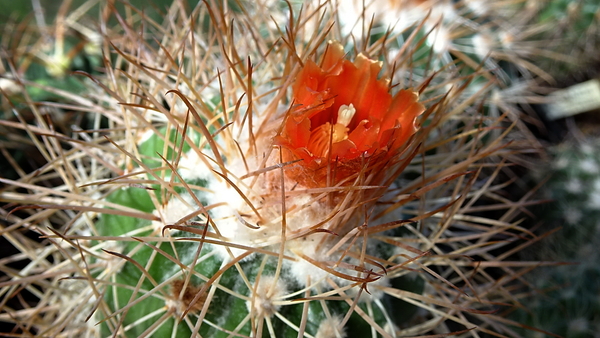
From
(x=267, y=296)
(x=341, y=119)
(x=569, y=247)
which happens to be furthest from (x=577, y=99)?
(x=267, y=296)

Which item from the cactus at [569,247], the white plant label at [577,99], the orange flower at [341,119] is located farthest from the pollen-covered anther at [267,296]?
the white plant label at [577,99]

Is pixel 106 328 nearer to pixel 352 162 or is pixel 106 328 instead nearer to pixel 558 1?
pixel 352 162

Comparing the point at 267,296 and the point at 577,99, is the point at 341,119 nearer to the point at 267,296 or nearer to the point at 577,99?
the point at 267,296

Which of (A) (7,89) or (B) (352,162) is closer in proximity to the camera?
(B) (352,162)

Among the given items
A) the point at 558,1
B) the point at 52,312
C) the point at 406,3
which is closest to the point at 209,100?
the point at 52,312

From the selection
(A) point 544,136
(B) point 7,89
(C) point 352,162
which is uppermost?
(B) point 7,89

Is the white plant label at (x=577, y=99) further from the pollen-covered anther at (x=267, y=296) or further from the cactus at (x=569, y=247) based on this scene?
the pollen-covered anther at (x=267, y=296)
